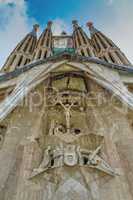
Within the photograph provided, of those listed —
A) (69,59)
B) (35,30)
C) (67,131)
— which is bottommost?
(67,131)

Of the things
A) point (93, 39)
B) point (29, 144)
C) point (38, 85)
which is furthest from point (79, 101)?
point (93, 39)

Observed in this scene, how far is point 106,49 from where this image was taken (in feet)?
56.2

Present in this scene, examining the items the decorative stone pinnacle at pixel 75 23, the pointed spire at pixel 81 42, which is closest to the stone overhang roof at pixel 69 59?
the pointed spire at pixel 81 42

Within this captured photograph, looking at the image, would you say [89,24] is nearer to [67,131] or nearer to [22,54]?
[22,54]

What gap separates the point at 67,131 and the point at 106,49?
11.1m

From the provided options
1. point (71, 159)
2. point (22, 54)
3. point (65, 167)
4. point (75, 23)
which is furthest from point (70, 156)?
point (75, 23)

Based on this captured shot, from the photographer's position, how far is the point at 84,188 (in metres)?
5.25

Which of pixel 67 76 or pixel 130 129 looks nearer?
pixel 130 129

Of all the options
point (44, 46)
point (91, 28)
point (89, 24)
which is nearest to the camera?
point (44, 46)

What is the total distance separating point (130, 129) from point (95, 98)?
1931 millimetres

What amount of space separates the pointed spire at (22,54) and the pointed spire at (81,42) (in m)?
2.93

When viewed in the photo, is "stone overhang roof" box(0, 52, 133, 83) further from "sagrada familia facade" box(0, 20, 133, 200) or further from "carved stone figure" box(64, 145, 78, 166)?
"carved stone figure" box(64, 145, 78, 166)

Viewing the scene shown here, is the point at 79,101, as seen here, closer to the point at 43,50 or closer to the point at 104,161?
the point at 104,161

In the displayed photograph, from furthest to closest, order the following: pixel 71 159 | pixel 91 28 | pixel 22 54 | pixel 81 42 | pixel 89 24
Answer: pixel 89 24 → pixel 91 28 → pixel 81 42 → pixel 22 54 → pixel 71 159
